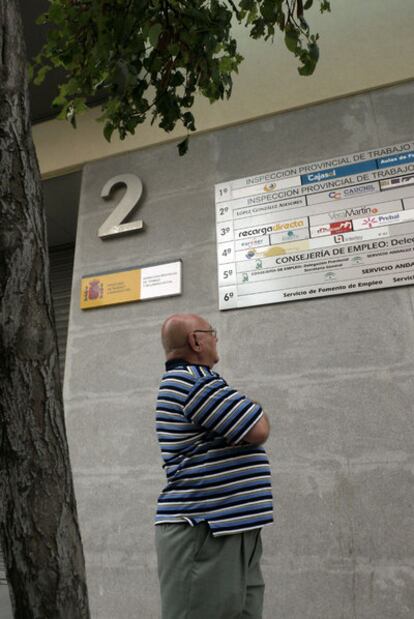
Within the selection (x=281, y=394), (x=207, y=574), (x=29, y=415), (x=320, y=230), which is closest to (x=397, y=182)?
(x=320, y=230)

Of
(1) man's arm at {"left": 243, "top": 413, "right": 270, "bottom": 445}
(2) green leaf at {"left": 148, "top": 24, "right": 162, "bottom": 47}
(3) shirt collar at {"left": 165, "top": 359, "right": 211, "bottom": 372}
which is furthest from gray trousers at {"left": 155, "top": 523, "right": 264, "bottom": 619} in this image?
(2) green leaf at {"left": 148, "top": 24, "right": 162, "bottom": 47}

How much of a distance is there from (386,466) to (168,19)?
2.44m

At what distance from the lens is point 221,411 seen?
5.26 feet

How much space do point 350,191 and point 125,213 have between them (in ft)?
5.71

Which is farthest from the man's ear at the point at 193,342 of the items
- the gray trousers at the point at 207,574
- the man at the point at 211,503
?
the gray trousers at the point at 207,574

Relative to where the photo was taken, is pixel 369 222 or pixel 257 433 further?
pixel 369 222

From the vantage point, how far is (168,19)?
6.06ft

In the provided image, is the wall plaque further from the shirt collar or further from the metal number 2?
the shirt collar

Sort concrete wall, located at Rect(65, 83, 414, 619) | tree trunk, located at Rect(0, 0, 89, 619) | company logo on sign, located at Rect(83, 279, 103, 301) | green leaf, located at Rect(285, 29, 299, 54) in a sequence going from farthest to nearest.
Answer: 1. company logo on sign, located at Rect(83, 279, 103, 301)
2. concrete wall, located at Rect(65, 83, 414, 619)
3. green leaf, located at Rect(285, 29, 299, 54)
4. tree trunk, located at Rect(0, 0, 89, 619)

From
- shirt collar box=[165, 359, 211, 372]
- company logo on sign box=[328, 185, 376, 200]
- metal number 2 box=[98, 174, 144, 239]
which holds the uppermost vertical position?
metal number 2 box=[98, 174, 144, 239]

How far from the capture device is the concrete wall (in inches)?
102

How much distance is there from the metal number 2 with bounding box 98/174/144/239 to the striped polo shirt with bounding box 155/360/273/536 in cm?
229

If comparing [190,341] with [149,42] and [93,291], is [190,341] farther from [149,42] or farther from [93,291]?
[93,291]

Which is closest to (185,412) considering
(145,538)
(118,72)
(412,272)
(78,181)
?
(118,72)
